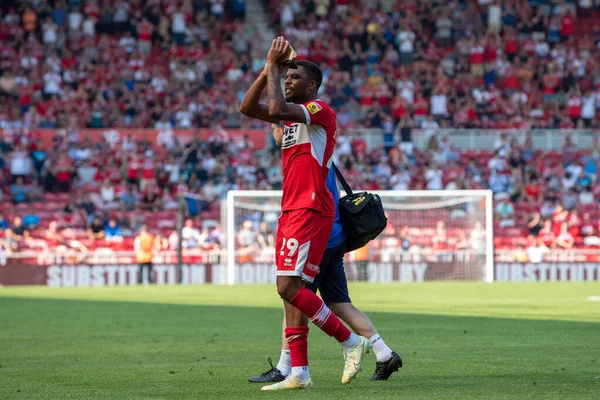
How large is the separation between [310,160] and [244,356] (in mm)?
3221

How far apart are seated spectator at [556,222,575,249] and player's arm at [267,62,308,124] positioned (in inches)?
990

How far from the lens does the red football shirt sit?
7746 millimetres

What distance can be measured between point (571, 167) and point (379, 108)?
6.13 metres

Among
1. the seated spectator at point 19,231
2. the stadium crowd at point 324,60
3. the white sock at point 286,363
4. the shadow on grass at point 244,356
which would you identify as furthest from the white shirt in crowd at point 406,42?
the white sock at point 286,363

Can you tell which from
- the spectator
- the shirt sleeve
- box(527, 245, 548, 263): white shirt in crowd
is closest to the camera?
the shirt sleeve

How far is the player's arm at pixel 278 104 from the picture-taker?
7.43 m

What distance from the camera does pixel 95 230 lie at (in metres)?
31.1

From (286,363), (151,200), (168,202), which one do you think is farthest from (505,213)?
(286,363)

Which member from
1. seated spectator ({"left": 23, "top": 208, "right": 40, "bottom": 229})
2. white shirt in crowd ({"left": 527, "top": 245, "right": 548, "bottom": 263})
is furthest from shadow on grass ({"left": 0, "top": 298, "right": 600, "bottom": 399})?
A: white shirt in crowd ({"left": 527, "top": 245, "right": 548, "bottom": 263})

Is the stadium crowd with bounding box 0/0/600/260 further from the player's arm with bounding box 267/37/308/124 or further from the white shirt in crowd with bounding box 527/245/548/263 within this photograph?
the player's arm with bounding box 267/37/308/124

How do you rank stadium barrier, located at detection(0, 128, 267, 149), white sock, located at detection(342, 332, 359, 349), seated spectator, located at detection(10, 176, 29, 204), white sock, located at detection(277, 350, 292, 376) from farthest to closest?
1. stadium barrier, located at detection(0, 128, 267, 149)
2. seated spectator, located at detection(10, 176, 29, 204)
3. white sock, located at detection(277, 350, 292, 376)
4. white sock, located at detection(342, 332, 359, 349)

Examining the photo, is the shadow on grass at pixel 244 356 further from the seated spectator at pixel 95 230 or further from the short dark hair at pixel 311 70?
the seated spectator at pixel 95 230

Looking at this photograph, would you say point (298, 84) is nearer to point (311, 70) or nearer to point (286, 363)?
point (311, 70)

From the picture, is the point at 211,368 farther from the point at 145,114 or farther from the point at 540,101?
the point at 540,101
